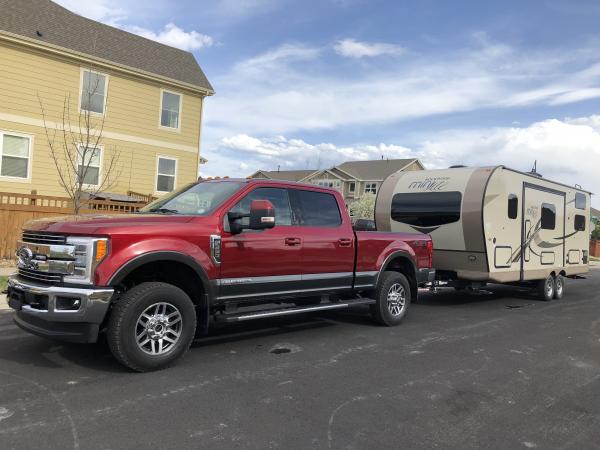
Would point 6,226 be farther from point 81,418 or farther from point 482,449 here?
point 482,449

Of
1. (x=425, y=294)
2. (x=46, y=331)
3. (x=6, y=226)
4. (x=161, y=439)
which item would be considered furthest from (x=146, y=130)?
(x=161, y=439)

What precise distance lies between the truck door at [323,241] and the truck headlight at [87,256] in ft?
8.43

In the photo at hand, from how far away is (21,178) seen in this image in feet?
52.9

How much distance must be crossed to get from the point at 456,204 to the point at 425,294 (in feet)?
9.66

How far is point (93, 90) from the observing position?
56.2 ft

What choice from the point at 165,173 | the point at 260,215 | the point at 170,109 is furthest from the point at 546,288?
the point at 170,109

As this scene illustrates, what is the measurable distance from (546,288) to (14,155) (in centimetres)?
1556

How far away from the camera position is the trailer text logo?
34.5 feet

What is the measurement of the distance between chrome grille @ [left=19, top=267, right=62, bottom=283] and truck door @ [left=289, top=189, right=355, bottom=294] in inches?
113

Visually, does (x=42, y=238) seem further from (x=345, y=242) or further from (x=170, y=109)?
(x=170, y=109)

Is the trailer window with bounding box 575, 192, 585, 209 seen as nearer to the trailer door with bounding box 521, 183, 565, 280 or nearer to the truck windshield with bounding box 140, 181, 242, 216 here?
→ the trailer door with bounding box 521, 183, 565, 280

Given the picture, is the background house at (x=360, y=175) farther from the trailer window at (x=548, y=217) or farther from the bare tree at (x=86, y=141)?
the trailer window at (x=548, y=217)

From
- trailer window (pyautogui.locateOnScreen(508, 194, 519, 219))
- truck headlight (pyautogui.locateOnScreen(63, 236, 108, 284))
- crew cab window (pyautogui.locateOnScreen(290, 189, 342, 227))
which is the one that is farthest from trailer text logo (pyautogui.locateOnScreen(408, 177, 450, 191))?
truck headlight (pyautogui.locateOnScreen(63, 236, 108, 284))

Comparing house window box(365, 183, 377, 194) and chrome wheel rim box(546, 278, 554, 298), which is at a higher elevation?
house window box(365, 183, 377, 194)
